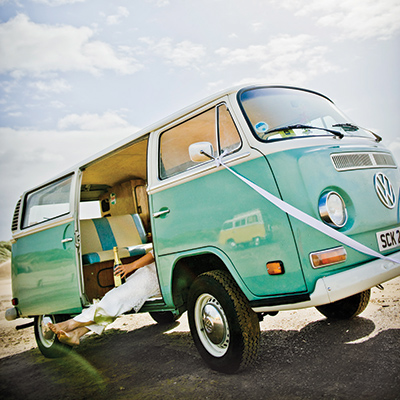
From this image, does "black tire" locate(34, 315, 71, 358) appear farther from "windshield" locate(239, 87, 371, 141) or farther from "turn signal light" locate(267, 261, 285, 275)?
"windshield" locate(239, 87, 371, 141)

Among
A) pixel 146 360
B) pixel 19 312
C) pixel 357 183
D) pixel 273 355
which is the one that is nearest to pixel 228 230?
pixel 357 183

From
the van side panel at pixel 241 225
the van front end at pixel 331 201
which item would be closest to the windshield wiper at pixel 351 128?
the van front end at pixel 331 201

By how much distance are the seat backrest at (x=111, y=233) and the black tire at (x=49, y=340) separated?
986mm

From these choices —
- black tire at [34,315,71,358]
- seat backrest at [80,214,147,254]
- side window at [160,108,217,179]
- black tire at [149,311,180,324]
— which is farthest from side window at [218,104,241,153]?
black tire at [149,311,180,324]

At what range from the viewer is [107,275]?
534 centimetres

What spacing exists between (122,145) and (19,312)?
10.5 ft

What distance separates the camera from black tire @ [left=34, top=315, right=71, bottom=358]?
473 cm

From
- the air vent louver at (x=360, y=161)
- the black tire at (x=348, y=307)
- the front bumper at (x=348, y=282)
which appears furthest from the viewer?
the black tire at (x=348, y=307)

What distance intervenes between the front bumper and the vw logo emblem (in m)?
0.54

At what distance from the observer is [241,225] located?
276cm

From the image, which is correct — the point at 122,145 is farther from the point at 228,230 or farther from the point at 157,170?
the point at 228,230

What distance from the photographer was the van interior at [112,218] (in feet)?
16.5

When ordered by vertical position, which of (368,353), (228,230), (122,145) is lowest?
(368,353)

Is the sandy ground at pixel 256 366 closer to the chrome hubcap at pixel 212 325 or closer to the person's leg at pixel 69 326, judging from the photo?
the chrome hubcap at pixel 212 325
